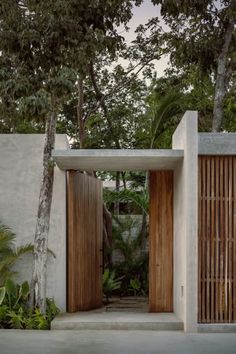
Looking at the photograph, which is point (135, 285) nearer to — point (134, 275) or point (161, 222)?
point (134, 275)

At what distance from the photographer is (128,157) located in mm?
8867

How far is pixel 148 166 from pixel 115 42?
2.98m

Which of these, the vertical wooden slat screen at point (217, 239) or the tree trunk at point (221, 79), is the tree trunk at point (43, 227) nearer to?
the vertical wooden slat screen at point (217, 239)

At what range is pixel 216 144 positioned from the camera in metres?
8.93

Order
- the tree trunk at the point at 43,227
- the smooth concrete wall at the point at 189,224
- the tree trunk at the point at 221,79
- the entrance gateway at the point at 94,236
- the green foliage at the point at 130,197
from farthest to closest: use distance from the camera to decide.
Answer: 1. the green foliage at the point at 130,197
2. the tree trunk at the point at 221,79
3. the entrance gateway at the point at 94,236
4. the tree trunk at the point at 43,227
5. the smooth concrete wall at the point at 189,224

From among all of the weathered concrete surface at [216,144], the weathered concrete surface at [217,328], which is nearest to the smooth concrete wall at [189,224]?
the weathered concrete surface at [217,328]

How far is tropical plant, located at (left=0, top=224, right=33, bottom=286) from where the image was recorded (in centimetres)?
978

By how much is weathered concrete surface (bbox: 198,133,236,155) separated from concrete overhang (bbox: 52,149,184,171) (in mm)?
348

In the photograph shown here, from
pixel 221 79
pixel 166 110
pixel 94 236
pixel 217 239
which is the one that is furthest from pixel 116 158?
pixel 221 79

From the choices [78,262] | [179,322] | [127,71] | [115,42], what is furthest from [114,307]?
[127,71]

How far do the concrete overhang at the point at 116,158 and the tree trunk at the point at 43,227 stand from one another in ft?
0.97

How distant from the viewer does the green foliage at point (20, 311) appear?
9117 mm

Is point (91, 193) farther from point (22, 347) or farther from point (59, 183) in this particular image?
point (22, 347)

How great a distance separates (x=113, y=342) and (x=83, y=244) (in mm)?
2809
